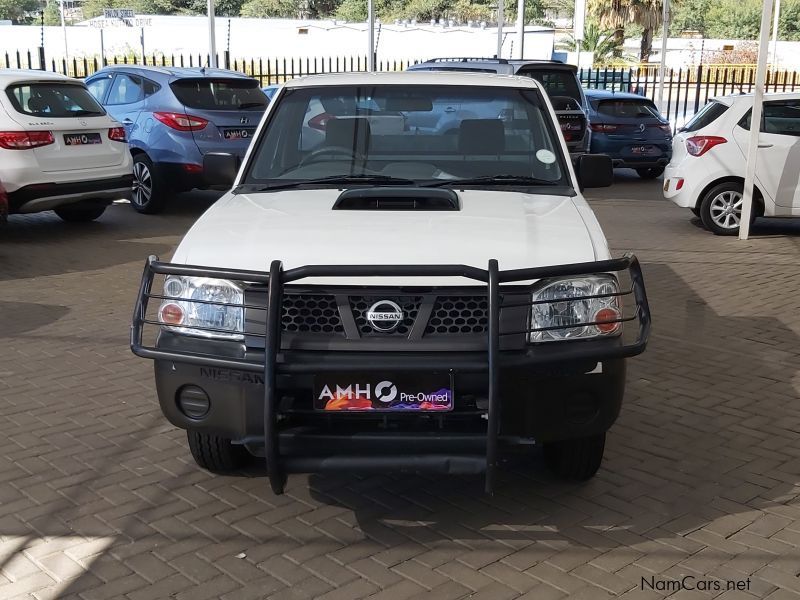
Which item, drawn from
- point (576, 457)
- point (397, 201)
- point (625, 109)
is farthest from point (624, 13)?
point (576, 457)

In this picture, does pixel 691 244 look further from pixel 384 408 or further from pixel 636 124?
pixel 384 408

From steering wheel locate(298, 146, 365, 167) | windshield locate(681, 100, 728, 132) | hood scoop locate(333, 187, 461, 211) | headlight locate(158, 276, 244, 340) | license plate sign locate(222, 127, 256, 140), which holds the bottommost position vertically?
license plate sign locate(222, 127, 256, 140)

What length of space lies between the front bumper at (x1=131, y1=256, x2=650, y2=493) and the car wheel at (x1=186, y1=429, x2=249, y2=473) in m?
0.59

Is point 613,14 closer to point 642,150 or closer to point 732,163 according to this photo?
point 642,150

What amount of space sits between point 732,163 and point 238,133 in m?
6.12

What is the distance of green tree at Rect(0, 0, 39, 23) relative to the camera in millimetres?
97875

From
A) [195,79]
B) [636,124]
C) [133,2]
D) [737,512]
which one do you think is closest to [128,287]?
[195,79]

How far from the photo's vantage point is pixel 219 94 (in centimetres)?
1305

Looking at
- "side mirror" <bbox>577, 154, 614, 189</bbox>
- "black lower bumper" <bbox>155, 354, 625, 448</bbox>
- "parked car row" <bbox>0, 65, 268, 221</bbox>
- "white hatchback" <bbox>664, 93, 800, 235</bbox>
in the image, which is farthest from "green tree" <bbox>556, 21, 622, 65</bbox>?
"black lower bumper" <bbox>155, 354, 625, 448</bbox>

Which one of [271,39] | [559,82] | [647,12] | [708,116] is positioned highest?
[647,12]

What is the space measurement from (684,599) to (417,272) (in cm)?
155

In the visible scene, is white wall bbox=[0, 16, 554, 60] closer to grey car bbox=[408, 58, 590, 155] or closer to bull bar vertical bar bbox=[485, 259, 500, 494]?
grey car bbox=[408, 58, 590, 155]

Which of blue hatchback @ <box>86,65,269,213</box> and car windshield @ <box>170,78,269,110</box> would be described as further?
car windshield @ <box>170,78,269,110</box>

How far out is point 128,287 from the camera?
9.02 m
